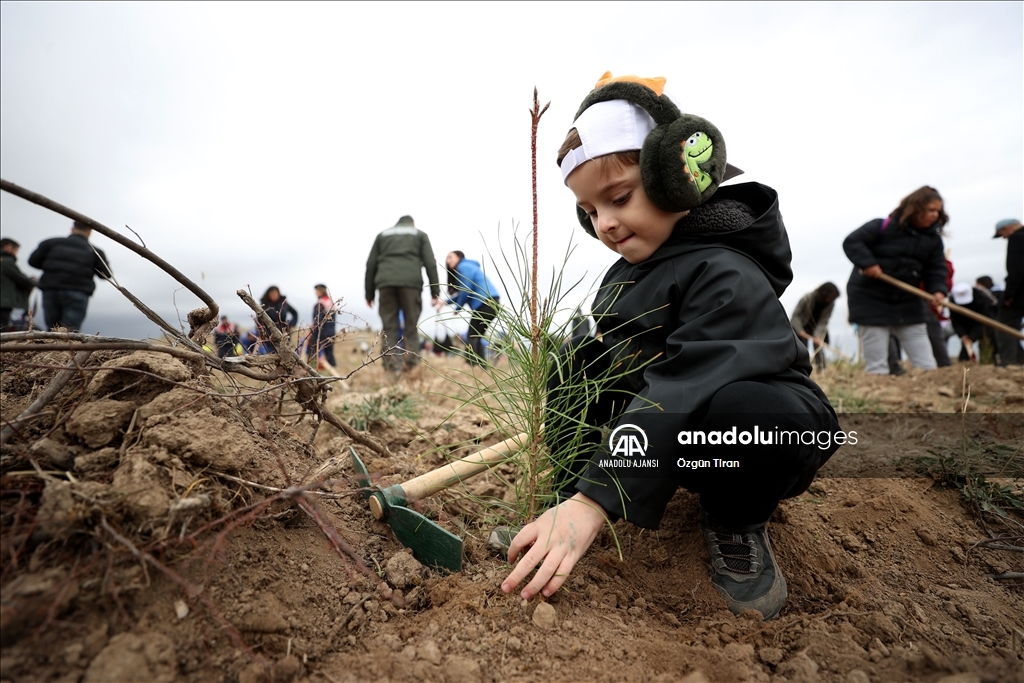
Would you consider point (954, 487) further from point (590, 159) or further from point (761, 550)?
point (590, 159)

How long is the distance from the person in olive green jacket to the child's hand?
527 centimetres

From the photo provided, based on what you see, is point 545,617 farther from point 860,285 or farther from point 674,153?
point 860,285

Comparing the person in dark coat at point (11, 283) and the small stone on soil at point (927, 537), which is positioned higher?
the person in dark coat at point (11, 283)

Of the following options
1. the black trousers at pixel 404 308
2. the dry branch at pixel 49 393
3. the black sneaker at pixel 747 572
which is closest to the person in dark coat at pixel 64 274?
the black trousers at pixel 404 308

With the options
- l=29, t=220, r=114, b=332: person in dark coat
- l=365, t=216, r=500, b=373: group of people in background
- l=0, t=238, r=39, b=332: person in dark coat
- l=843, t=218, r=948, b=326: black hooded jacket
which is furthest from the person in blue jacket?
l=0, t=238, r=39, b=332: person in dark coat

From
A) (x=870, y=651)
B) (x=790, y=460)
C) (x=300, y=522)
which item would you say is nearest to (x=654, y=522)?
(x=790, y=460)

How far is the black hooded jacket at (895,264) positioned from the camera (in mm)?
5277

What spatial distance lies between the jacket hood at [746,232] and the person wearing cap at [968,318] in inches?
371

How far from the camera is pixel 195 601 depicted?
3.38 feet

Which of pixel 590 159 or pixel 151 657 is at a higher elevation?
pixel 590 159

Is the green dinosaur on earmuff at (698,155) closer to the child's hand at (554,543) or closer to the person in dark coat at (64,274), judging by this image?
the child's hand at (554,543)

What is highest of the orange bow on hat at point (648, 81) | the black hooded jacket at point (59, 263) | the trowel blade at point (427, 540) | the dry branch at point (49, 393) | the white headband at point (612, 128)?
the black hooded jacket at point (59, 263)

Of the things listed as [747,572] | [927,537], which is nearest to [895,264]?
[927,537]

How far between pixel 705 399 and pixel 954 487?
1.35m
